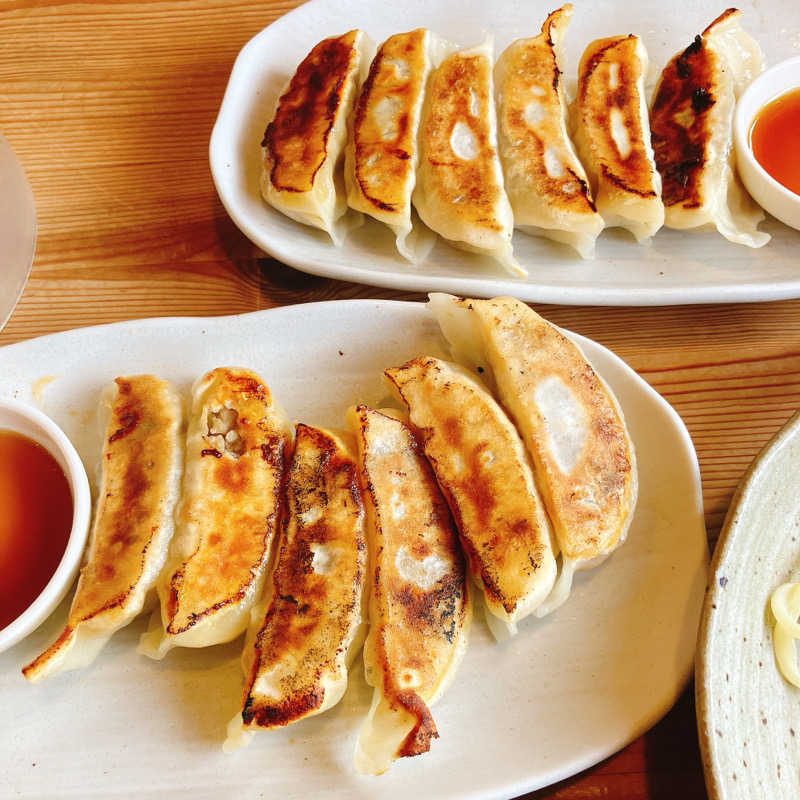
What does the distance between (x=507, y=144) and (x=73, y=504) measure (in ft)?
5.27

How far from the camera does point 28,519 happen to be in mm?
1965

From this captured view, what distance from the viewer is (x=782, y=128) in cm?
262

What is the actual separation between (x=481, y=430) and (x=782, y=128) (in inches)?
60.3

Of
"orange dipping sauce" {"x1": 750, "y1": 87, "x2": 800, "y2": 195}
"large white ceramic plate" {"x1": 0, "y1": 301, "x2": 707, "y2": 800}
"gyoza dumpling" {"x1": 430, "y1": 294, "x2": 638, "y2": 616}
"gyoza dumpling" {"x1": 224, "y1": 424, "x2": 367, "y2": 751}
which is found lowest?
"large white ceramic plate" {"x1": 0, "y1": 301, "x2": 707, "y2": 800}

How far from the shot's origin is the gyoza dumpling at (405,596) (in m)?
1.72

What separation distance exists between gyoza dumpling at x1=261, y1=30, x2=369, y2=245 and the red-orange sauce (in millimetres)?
1007

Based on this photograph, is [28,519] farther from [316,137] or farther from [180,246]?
[316,137]

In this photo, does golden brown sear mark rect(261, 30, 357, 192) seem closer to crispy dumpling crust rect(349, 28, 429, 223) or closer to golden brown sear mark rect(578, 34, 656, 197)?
crispy dumpling crust rect(349, 28, 429, 223)

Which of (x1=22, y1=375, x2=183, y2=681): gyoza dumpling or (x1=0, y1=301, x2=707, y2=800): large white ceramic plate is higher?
(x1=22, y1=375, x2=183, y2=681): gyoza dumpling

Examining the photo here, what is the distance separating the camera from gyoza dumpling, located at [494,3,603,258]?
7.90 ft

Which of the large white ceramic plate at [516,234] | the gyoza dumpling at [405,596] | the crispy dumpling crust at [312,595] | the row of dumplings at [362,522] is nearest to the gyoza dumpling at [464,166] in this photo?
the large white ceramic plate at [516,234]

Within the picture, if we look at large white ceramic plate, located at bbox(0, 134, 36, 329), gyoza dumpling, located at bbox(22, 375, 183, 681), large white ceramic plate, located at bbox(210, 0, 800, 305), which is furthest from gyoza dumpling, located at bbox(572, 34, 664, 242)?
large white ceramic plate, located at bbox(0, 134, 36, 329)

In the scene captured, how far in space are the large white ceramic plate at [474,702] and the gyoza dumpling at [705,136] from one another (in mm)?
653

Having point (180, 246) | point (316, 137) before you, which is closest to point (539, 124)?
point (316, 137)
